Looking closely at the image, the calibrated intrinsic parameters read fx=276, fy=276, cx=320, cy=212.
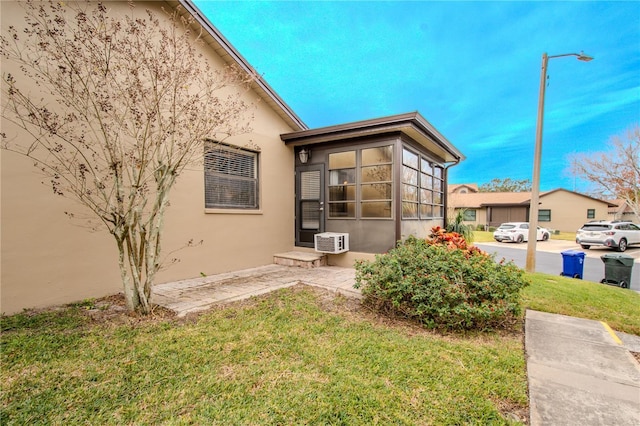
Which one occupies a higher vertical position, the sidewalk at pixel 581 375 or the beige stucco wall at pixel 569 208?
the beige stucco wall at pixel 569 208

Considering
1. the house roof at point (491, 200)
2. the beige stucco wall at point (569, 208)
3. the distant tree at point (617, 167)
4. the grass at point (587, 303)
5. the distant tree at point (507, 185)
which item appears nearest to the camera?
the grass at point (587, 303)

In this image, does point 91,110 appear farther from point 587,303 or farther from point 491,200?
point 491,200

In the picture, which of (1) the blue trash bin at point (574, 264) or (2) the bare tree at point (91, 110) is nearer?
(2) the bare tree at point (91, 110)

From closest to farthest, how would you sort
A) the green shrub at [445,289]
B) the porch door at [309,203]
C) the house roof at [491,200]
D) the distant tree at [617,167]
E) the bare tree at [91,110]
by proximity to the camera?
the green shrub at [445,289] < the bare tree at [91,110] < the porch door at [309,203] < the distant tree at [617,167] < the house roof at [491,200]

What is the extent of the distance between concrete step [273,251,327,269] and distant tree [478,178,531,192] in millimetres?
47309

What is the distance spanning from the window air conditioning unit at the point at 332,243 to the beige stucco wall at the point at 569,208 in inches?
1228

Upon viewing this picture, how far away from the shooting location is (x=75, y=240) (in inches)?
159

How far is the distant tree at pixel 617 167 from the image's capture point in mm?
18472

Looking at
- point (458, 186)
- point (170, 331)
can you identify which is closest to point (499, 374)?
point (170, 331)

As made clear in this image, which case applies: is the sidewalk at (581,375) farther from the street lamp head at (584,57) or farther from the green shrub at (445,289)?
the street lamp head at (584,57)

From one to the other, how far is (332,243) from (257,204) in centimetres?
210

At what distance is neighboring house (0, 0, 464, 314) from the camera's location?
11.9 ft

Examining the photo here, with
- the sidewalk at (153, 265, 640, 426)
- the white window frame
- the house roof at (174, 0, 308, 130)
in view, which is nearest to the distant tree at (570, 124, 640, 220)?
the sidewalk at (153, 265, 640, 426)

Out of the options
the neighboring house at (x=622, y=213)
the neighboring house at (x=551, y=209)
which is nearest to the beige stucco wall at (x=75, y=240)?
the neighboring house at (x=551, y=209)
